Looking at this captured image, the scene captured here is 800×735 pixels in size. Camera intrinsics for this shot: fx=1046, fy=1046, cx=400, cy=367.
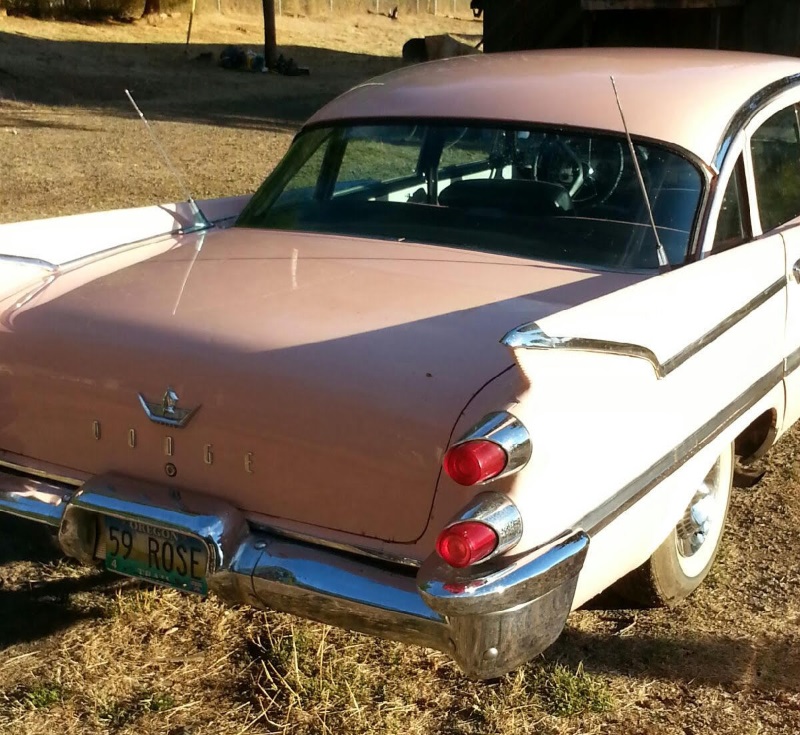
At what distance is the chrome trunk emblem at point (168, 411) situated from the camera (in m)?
2.73

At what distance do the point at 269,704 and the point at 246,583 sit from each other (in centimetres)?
53

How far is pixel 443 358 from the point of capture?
2.61 meters

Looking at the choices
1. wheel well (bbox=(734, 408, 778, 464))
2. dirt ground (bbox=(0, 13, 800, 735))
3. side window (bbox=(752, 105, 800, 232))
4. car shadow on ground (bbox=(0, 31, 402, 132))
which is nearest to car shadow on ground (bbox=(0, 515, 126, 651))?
dirt ground (bbox=(0, 13, 800, 735))

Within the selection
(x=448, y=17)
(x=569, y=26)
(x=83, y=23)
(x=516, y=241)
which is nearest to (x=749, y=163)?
(x=516, y=241)

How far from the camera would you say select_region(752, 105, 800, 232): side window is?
391 cm

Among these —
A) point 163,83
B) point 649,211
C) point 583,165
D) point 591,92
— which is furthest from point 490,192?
point 163,83

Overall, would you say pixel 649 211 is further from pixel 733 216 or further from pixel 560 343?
pixel 560 343

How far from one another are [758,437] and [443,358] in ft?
5.61

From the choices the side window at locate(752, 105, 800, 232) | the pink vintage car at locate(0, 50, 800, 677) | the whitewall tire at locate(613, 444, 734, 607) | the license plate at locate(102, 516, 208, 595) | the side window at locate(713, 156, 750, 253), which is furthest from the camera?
→ the side window at locate(752, 105, 800, 232)

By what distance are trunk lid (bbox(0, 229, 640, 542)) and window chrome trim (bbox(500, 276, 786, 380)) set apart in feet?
0.78

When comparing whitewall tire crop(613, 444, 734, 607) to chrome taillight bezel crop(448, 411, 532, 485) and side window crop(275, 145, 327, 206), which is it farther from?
side window crop(275, 145, 327, 206)

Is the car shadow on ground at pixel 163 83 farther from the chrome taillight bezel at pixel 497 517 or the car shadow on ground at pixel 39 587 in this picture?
the chrome taillight bezel at pixel 497 517

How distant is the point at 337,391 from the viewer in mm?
2566

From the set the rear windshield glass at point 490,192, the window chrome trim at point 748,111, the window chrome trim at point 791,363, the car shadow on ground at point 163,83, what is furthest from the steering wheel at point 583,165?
the car shadow on ground at point 163,83
